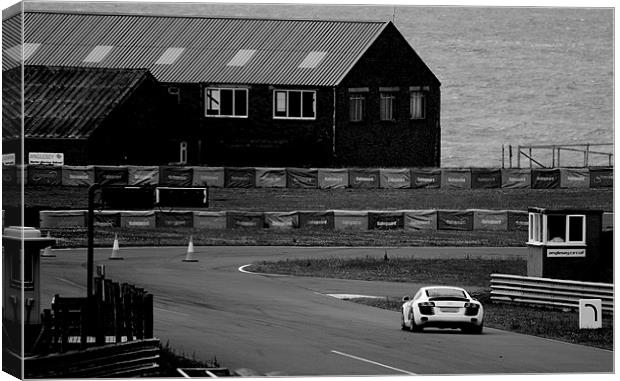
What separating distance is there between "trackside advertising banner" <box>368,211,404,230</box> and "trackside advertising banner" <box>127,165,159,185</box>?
4.71m

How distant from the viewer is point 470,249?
38188 mm

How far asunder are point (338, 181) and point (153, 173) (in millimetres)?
3961

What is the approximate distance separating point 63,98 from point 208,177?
3.56m

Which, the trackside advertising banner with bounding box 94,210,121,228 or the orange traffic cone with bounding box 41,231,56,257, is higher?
the trackside advertising banner with bounding box 94,210,121,228

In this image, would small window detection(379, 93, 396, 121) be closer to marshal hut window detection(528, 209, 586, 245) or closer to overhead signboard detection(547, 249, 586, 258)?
marshal hut window detection(528, 209, 586, 245)

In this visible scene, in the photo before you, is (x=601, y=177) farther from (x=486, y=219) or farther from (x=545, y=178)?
(x=486, y=219)

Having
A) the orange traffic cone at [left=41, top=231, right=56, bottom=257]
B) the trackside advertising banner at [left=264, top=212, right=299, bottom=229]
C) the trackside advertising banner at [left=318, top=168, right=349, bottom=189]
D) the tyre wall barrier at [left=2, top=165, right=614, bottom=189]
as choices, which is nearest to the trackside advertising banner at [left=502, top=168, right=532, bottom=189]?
the tyre wall barrier at [left=2, top=165, right=614, bottom=189]

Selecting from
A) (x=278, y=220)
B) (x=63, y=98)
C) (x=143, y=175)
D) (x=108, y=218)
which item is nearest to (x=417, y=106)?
(x=278, y=220)

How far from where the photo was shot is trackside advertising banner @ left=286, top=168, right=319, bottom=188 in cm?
3700

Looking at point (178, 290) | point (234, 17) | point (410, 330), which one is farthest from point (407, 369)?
point (234, 17)

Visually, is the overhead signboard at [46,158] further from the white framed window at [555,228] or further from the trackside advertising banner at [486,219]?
the white framed window at [555,228]

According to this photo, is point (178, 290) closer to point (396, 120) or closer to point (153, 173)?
point (153, 173)

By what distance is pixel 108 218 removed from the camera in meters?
36.1

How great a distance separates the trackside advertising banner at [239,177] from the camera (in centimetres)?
3691
